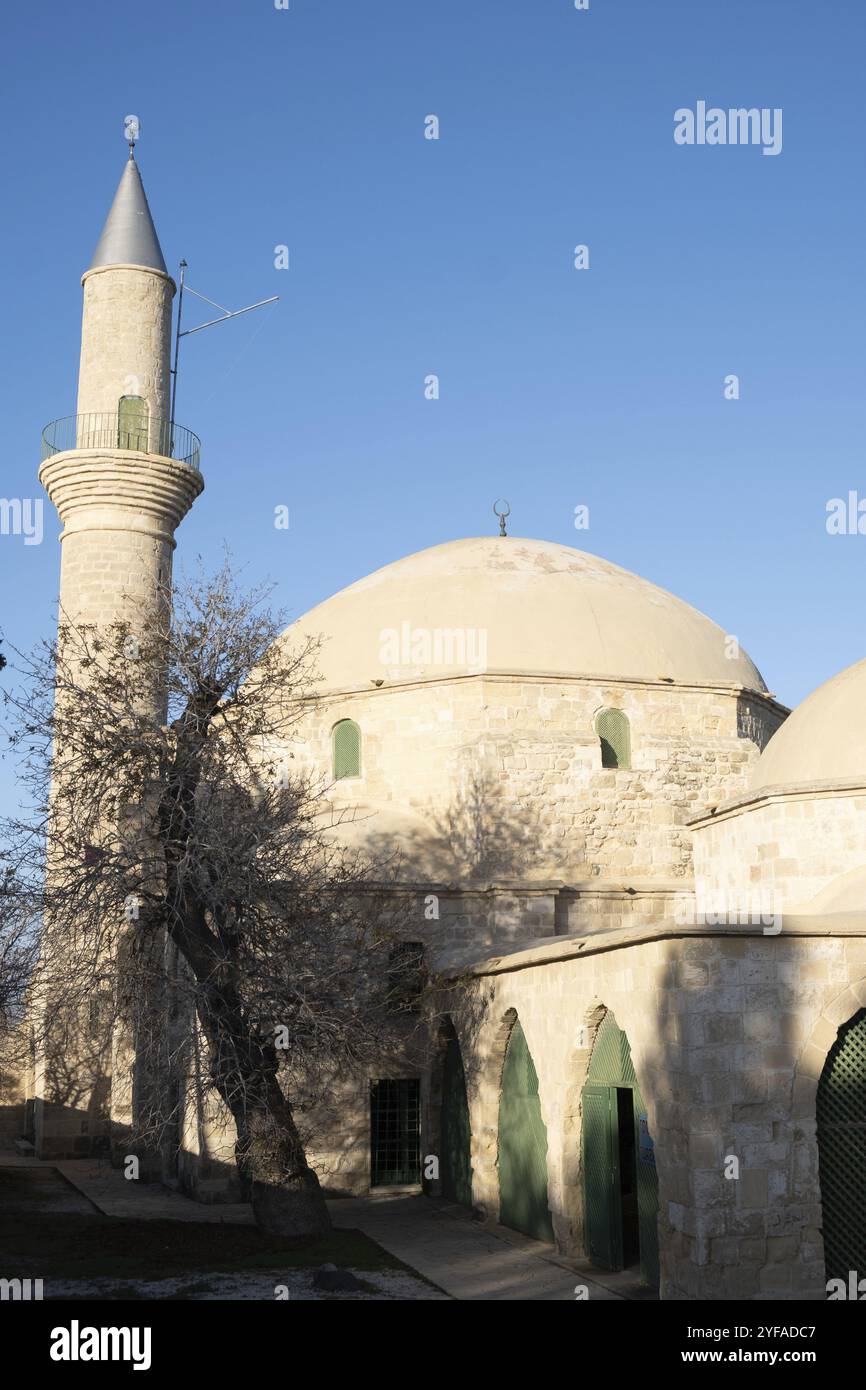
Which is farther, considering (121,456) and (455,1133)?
(121,456)

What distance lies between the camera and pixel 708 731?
715 inches

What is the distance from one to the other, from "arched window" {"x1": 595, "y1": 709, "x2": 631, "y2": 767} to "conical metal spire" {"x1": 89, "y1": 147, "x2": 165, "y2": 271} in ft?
30.6

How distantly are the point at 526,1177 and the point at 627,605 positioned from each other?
9.25m

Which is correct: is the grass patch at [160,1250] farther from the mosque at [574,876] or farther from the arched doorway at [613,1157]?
the mosque at [574,876]

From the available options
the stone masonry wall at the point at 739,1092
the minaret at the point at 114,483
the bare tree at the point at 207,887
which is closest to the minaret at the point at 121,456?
the minaret at the point at 114,483

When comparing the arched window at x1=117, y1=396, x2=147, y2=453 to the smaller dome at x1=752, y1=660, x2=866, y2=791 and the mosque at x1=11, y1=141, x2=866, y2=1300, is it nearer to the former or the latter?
the mosque at x1=11, y1=141, x2=866, y2=1300

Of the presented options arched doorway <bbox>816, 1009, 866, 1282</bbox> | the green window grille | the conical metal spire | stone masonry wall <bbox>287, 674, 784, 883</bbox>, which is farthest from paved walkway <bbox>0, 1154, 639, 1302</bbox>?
the conical metal spire

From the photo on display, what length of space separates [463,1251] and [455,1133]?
3417 millimetres

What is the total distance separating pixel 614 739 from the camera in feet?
58.5

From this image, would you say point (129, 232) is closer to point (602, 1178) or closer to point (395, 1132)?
point (395, 1132)

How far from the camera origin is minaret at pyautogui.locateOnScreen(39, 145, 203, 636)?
60.0 feet

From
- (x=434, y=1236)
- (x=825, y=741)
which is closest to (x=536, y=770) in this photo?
(x=825, y=741)

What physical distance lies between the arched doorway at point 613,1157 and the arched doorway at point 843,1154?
1.26m

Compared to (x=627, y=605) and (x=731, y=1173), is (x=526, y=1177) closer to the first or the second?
(x=731, y=1173)
